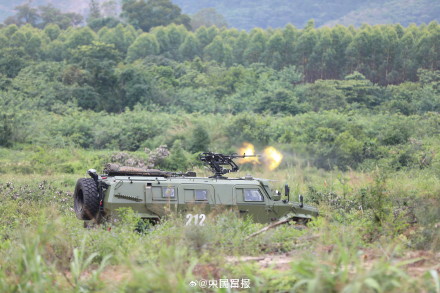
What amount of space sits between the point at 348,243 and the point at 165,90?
35.0 metres

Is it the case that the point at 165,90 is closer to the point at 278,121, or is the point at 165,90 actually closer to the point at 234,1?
the point at 278,121

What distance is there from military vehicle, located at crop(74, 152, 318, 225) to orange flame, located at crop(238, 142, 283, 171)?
1129 cm

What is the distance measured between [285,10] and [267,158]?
113595mm

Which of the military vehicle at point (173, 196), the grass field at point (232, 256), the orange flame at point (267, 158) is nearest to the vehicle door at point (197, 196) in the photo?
the military vehicle at point (173, 196)

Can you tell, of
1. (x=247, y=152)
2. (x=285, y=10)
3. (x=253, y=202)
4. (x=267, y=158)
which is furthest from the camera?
(x=285, y=10)

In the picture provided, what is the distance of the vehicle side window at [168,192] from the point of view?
13.7 metres

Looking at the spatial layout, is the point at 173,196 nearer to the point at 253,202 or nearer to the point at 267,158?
the point at 253,202

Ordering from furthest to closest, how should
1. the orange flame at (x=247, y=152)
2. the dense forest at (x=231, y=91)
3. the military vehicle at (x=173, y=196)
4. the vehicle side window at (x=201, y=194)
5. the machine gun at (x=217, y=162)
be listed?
the dense forest at (x=231, y=91), the orange flame at (x=247, y=152), the machine gun at (x=217, y=162), the vehicle side window at (x=201, y=194), the military vehicle at (x=173, y=196)

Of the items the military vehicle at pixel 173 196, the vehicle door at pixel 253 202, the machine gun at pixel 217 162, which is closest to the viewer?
the military vehicle at pixel 173 196

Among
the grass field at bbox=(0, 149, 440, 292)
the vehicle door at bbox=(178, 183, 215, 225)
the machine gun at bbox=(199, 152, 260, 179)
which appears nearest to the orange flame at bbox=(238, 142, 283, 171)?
the machine gun at bbox=(199, 152, 260, 179)

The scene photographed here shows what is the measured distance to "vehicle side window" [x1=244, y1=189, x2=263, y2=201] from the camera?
47.2 ft

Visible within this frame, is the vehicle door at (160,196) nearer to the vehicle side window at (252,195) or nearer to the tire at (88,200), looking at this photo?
the tire at (88,200)

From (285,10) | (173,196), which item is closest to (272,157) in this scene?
(173,196)

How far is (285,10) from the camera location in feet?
451
